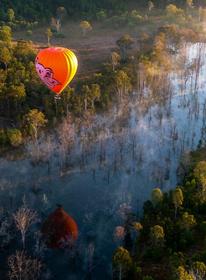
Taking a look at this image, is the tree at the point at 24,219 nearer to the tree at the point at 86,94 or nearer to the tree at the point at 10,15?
the tree at the point at 86,94

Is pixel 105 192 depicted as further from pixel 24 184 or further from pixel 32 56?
pixel 32 56

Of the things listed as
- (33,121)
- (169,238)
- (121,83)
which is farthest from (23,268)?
(121,83)

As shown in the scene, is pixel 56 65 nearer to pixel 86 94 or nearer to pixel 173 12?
pixel 86 94

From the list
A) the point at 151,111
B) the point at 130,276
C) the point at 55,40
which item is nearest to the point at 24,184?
the point at 130,276

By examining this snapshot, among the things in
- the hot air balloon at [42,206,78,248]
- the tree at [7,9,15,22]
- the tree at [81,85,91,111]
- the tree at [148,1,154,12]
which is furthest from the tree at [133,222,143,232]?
the tree at [148,1,154,12]

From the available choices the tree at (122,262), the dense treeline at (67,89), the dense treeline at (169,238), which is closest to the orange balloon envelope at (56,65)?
the dense treeline at (67,89)
